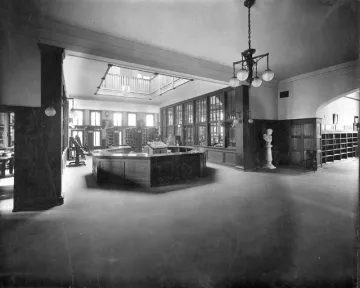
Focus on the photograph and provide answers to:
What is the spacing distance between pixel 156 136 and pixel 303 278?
13.3 m

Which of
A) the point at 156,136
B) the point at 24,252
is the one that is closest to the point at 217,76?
the point at 24,252

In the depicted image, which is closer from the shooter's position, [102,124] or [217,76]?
[217,76]

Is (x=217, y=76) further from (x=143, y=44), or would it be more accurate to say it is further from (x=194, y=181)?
(x=194, y=181)

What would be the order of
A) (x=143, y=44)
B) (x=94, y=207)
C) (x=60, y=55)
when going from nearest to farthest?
(x=94, y=207) → (x=60, y=55) → (x=143, y=44)

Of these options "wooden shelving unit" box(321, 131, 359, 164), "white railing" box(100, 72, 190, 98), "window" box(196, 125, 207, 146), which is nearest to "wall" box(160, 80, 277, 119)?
"white railing" box(100, 72, 190, 98)

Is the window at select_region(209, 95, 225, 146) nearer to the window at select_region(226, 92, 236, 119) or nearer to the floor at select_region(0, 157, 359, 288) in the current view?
the window at select_region(226, 92, 236, 119)

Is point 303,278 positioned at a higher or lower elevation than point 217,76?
lower

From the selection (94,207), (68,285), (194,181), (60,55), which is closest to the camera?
(68,285)

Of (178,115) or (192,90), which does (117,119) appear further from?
(192,90)

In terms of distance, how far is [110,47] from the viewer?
4922mm

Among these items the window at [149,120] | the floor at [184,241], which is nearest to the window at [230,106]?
the floor at [184,241]

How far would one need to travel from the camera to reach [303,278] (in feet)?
6.64

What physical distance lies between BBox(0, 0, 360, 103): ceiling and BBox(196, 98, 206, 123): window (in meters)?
4.58

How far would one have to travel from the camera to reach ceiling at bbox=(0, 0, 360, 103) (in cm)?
371
